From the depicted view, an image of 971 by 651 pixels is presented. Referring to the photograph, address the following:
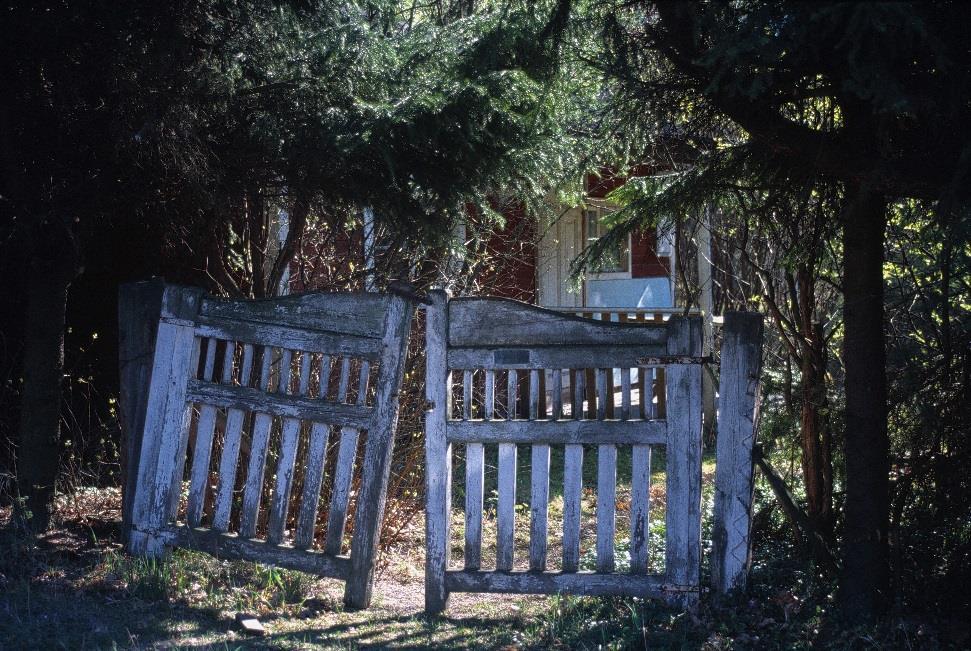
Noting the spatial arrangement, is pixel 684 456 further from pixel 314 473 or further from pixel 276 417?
pixel 276 417

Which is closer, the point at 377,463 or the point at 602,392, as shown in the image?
the point at 602,392

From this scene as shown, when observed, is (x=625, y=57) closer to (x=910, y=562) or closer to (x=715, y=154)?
(x=715, y=154)

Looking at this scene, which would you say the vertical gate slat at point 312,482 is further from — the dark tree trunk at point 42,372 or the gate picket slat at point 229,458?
the dark tree trunk at point 42,372

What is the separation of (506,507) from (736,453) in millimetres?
1266

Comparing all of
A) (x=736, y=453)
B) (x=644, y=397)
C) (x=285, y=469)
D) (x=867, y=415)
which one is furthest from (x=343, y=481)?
(x=867, y=415)

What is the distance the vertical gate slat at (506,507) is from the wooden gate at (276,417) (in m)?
0.68

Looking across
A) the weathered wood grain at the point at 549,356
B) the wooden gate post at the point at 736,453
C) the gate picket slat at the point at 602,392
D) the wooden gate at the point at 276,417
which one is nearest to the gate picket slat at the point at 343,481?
the wooden gate at the point at 276,417

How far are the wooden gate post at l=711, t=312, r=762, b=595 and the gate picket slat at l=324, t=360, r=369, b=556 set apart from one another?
1999 millimetres

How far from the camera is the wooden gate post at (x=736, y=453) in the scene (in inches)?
188

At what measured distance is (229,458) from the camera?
544cm

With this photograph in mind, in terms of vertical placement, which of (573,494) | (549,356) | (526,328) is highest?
(526,328)

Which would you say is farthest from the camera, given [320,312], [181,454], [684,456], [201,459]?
[181,454]

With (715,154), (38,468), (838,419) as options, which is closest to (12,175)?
(38,468)

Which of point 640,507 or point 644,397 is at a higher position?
point 644,397
